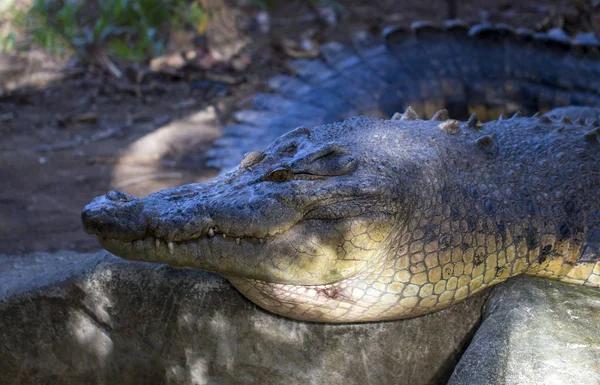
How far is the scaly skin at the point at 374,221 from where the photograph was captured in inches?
69.7

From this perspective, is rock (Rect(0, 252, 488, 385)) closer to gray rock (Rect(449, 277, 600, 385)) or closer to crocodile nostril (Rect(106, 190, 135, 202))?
gray rock (Rect(449, 277, 600, 385))

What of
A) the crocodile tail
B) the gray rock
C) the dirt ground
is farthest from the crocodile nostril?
the crocodile tail

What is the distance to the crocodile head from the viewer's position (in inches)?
69.2

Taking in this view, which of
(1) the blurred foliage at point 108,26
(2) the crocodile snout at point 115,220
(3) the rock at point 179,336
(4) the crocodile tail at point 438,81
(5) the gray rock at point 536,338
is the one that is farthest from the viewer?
(1) the blurred foliage at point 108,26

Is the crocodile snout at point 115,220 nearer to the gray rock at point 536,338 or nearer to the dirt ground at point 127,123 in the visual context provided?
the gray rock at point 536,338

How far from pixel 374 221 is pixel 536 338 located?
51cm

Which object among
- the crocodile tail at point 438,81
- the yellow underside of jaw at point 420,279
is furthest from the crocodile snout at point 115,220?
the crocodile tail at point 438,81

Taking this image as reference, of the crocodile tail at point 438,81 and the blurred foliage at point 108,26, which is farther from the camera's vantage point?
the blurred foliage at point 108,26

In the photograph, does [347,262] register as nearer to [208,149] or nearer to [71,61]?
[208,149]

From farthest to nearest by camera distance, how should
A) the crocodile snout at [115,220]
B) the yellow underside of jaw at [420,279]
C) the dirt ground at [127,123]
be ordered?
the dirt ground at [127,123]
the yellow underside of jaw at [420,279]
the crocodile snout at [115,220]

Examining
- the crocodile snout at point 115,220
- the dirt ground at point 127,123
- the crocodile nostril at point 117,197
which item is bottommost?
the dirt ground at point 127,123

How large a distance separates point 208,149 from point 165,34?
249cm

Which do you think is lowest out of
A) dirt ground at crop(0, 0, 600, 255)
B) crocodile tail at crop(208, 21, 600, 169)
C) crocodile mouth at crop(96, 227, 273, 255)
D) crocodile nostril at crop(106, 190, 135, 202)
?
dirt ground at crop(0, 0, 600, 255)

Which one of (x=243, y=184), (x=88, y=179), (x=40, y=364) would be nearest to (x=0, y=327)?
(x=40, y=364)
